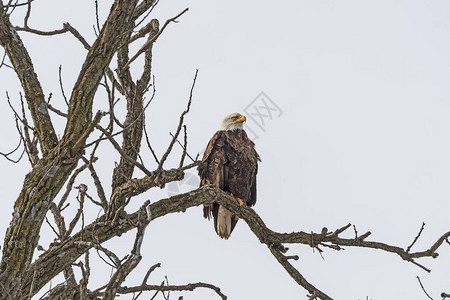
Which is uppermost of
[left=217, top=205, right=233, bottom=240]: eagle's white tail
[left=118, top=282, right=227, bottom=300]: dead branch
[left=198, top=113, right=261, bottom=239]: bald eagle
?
[left=198, top=113, right=261, bottom=239]: bald eagle

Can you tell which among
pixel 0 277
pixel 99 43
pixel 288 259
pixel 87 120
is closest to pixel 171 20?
pixel 99 43

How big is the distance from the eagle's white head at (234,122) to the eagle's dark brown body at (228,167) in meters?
0.33

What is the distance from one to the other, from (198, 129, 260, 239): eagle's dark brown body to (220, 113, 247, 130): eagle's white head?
1.07 ft

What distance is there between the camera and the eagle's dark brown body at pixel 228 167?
633 cm

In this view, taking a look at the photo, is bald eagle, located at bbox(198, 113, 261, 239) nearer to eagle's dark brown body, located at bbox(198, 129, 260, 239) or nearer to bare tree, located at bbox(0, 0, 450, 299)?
eagle's dark brown body, located at bbox(198, 129, 260, 239)

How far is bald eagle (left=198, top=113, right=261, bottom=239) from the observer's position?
634 centimetres

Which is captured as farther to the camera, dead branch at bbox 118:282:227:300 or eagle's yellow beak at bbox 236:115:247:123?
eagle's yellow beak at bbox 236:115:247:123

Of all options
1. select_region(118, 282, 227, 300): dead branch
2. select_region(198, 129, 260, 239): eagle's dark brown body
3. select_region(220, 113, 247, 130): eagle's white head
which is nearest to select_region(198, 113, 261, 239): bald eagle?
select_region(198, 129, 260, 239): eagle's dark brown body

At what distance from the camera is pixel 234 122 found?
6.93 metres

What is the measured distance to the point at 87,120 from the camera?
3.01m

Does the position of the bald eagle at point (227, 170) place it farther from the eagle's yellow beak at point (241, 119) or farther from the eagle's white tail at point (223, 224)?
the eagle's yellow beak at point (241, 119)

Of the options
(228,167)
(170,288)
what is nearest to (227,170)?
(228,167)

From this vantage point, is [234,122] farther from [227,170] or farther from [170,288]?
[170,288]

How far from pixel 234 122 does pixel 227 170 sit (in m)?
0.81
